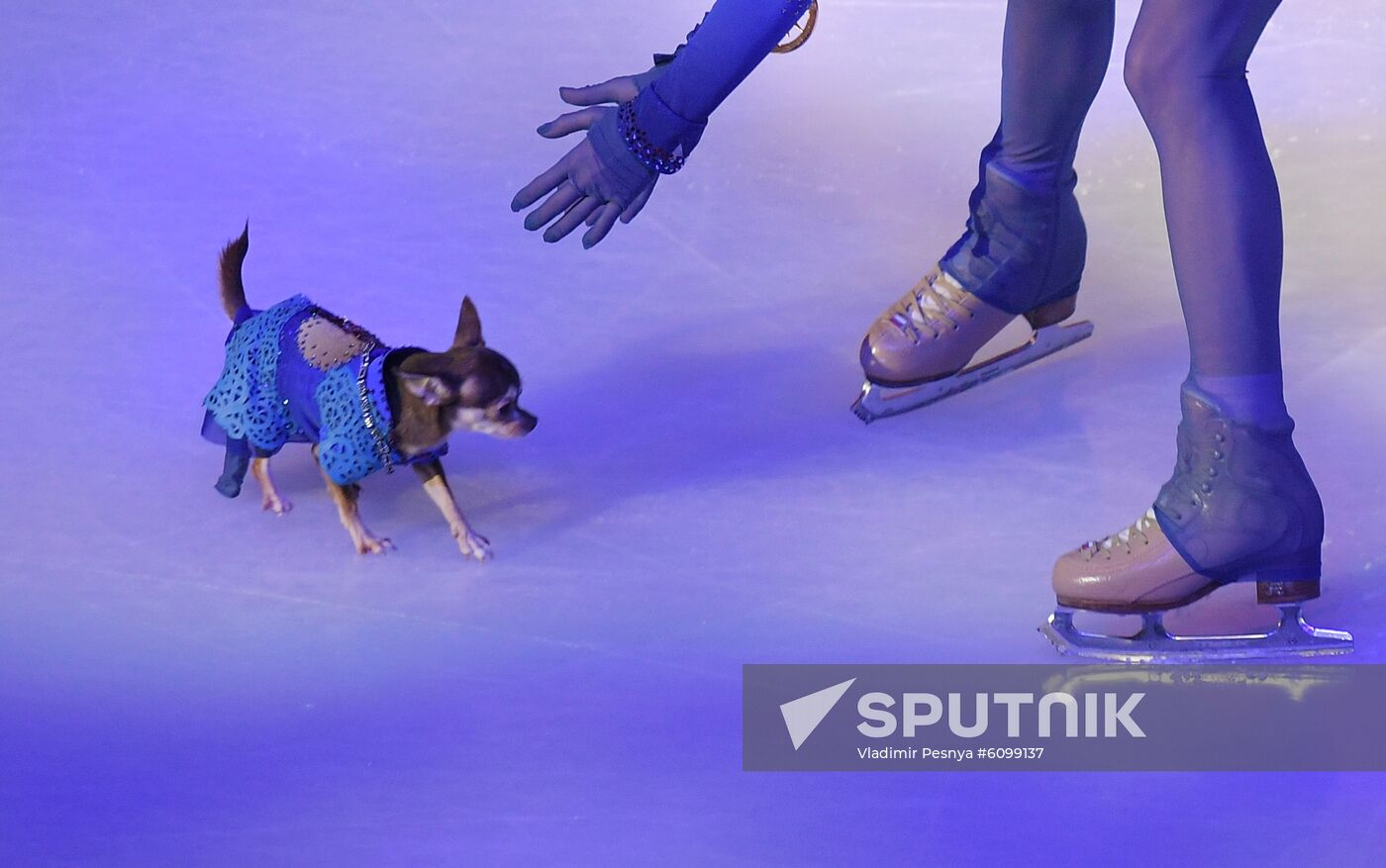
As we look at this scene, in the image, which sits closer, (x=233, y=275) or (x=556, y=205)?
(x=556, y=205)

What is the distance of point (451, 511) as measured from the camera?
8.46 ft

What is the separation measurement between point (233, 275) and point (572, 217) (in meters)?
0.54

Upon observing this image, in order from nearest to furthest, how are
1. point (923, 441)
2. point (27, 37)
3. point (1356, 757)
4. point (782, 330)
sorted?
point (1356, 757) < point (923, 441) < point (782, 330) < point (27, 37)

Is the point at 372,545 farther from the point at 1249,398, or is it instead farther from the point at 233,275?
the point at 1249,398

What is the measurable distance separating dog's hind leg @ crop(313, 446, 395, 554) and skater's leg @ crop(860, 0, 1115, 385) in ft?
2.66

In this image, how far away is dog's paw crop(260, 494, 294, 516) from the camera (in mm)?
2721

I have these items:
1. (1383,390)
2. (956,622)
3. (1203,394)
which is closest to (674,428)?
(956,622)

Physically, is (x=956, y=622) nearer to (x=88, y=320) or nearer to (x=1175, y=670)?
(x=1175, y=670)

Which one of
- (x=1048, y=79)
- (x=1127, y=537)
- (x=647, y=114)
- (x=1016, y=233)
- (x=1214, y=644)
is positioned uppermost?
(x=1048, y=79)

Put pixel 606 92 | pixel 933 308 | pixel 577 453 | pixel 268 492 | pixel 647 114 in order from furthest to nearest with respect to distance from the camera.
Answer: pixel 933 308 < pixel 577 453 < pixel 268 492 < pixel 606 92 < pixel 647 114

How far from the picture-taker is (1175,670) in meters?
2.34

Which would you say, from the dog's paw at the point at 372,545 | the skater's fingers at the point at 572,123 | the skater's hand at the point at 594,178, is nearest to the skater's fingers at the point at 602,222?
the skater's hand at the point at 594,178

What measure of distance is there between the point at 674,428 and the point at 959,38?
1684mm

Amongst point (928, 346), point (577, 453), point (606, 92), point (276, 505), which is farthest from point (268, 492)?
point (928, 346)
